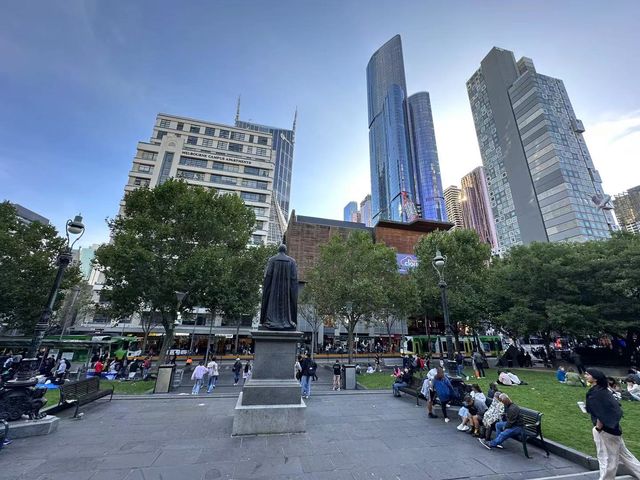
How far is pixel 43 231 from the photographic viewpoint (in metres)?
27.3

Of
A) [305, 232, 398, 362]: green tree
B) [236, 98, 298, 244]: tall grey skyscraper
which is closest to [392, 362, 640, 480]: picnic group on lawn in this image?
[305, 232, 398, 362]: green tree

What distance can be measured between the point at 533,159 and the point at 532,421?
313ft

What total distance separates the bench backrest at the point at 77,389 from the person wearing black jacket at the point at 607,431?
41.5 feet

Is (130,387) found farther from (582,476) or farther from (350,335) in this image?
(582,476)

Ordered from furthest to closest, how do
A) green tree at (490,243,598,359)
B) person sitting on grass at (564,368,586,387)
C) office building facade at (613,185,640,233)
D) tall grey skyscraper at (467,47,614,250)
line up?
office building facade at (613,185,640,233) < tall grey skyscraper at (467,47,614,250) < green tree at (490,243,598,359) < person sitting on grass at (564,368,586,387)

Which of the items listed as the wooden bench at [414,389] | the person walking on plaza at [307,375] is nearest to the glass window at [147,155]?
the person walking on plaza at [307,375]

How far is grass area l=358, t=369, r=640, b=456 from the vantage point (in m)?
6.30

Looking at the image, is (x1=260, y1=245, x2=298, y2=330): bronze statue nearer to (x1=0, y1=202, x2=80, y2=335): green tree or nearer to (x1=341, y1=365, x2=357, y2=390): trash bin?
(x1=341, y1=365, x2=357, y2=390): trash bin

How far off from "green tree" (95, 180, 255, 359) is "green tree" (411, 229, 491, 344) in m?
21.0

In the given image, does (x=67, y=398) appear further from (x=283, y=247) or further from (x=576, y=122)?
(x=576, y=122)

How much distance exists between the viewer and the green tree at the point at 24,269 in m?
24.0

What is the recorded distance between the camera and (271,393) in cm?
661

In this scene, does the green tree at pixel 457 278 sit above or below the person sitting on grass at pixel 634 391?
above

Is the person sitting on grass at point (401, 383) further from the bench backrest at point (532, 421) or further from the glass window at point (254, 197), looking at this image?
the glass window at point (254, 197)
